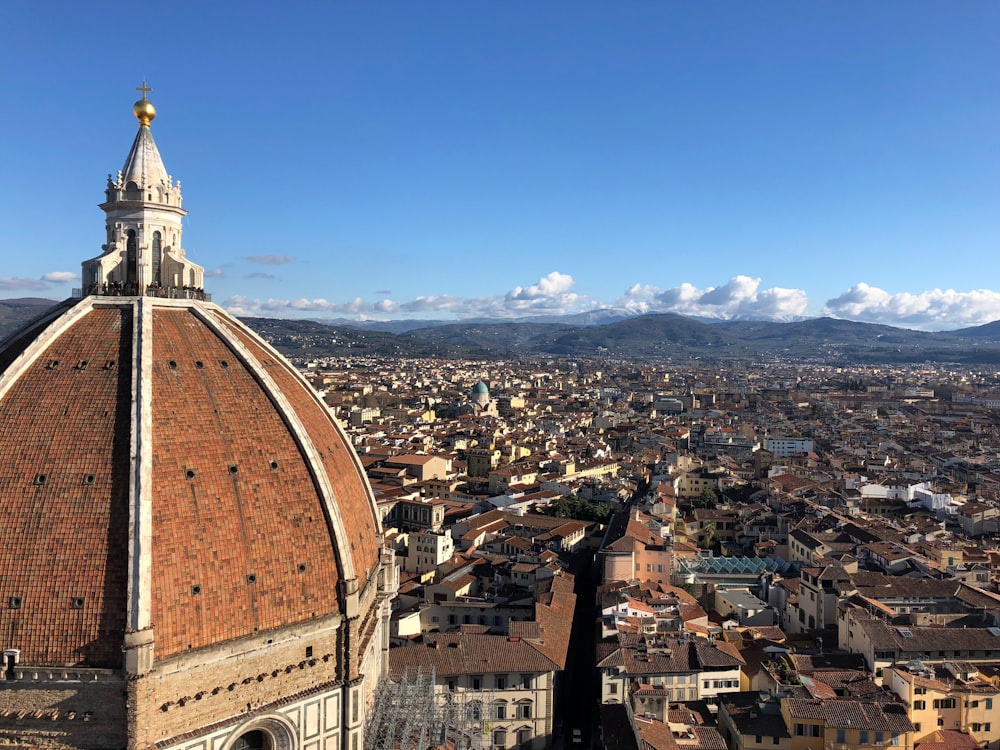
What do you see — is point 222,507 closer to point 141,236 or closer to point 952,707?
point 141,236

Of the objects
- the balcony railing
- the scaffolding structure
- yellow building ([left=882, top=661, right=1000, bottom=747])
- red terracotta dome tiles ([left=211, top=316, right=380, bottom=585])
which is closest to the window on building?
the scaffolding structure

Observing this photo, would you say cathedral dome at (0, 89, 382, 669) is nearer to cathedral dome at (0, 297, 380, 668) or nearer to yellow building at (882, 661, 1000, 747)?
cathedral dome at (0, 297, 380, 668)

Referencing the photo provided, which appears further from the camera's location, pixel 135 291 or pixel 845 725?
pixel 845 725

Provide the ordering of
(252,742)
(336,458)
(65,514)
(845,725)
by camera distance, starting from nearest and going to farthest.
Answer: (65,514)
(252,742)
(336,458)
(845,725)

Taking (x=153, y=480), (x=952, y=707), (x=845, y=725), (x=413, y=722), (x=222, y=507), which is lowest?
(x=952, y=707)

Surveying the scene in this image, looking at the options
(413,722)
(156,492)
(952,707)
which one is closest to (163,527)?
(156,492)

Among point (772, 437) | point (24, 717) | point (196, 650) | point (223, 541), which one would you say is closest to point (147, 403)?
point (223, 541)

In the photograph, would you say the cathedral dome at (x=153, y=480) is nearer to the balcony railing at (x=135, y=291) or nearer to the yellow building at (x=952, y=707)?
the balcony railing at (x=135, y=291)

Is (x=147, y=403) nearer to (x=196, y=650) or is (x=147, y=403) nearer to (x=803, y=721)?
(x=196, y=650)
